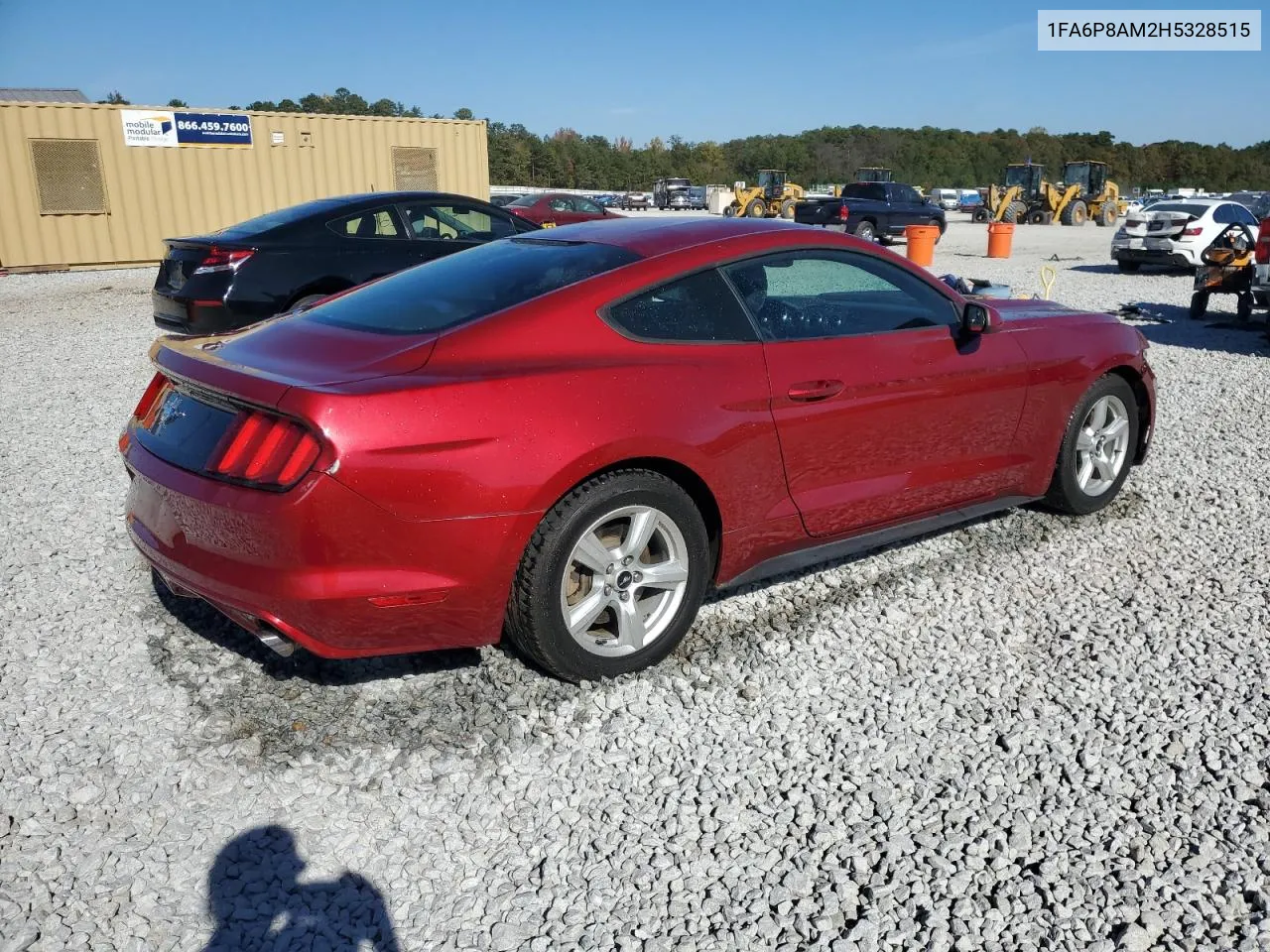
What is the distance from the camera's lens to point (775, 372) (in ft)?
11.5

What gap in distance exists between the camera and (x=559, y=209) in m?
23.2

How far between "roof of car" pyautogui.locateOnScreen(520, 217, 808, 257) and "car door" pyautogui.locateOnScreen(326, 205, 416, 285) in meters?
4.48

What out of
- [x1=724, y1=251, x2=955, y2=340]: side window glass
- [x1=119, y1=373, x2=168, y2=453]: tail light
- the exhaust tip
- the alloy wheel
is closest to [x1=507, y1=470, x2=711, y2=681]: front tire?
the alloy wheel

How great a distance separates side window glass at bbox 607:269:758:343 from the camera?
132 inches

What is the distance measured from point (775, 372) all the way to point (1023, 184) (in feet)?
138

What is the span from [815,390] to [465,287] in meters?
1.29

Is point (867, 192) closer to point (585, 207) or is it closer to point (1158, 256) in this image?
point (585, 207)

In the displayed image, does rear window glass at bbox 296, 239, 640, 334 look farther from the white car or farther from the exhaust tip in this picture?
the white car

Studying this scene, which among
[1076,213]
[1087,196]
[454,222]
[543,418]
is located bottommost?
[1076,213]

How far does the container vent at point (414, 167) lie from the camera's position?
70.3 ft

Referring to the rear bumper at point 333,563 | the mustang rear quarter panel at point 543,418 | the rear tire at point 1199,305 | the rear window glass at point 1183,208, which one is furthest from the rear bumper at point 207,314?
the rear window glass at point 1183,208

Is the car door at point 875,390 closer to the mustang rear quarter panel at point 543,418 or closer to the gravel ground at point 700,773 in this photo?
the mustang rear quarter panel at point 543,418

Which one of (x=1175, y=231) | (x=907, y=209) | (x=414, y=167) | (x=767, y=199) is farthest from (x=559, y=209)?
(x=767, y=199)

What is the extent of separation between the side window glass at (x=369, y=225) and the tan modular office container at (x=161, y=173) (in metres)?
12.9
